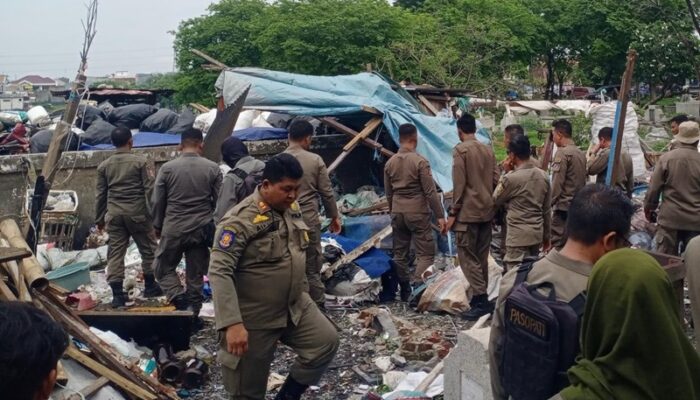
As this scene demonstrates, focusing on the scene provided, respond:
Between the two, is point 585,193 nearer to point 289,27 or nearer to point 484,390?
point 484,390

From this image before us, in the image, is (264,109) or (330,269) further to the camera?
(264,109)

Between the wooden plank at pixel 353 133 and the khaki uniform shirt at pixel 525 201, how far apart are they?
11.1 feet

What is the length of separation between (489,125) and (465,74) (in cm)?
470

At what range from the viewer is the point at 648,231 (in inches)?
345

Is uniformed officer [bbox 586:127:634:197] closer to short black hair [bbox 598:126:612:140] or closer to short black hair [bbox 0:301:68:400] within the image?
short black hair [bbox 598:126:612:140]

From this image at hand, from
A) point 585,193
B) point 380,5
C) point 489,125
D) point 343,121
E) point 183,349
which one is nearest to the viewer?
point 585,193

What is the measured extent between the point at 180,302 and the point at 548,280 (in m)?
4.90

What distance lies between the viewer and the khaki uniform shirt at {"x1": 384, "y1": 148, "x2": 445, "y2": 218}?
24.9ft

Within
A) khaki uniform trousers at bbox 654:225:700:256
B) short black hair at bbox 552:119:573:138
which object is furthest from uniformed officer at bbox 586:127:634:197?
khaki uniform trousers at bbox 654:225:700:256

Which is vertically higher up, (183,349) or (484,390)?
(484,390)

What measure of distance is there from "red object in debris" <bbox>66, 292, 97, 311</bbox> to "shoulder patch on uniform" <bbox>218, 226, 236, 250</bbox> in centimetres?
333

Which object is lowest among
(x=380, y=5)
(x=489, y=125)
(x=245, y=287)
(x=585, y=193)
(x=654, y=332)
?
(x=489, y=125)

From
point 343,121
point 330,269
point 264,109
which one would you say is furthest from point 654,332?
point 343,121

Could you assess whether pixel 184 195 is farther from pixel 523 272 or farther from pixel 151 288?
pixel 523 272
